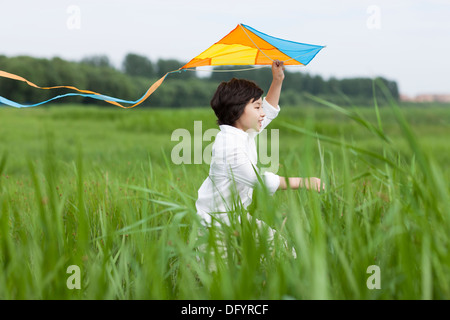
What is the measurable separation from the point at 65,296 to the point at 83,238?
0.21 m

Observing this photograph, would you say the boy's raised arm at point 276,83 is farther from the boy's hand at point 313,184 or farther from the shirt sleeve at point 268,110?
the boy's hand at point 313,184

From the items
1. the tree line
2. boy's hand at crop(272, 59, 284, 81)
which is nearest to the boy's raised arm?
boy's hand at crop(272, 59, 284, 81)

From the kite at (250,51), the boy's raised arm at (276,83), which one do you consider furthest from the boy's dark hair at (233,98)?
the kite at (250,51)

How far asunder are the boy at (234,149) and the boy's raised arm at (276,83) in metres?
0.22

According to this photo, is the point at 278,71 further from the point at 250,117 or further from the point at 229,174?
the point at 229,174

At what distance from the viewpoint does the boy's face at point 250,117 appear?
2096mm

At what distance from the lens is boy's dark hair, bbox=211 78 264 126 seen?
209 centimetres

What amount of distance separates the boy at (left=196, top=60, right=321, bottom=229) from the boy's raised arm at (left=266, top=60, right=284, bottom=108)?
216 millimetres

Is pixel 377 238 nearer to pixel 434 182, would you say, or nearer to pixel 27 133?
pixel 434 182

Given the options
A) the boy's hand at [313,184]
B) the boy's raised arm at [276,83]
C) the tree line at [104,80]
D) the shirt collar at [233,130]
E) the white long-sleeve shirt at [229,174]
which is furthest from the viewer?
the tree line at [104,80]

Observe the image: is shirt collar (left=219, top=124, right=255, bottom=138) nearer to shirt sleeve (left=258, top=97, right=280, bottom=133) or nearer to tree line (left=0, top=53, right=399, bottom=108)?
shirt sleeve (left=258, top=97, right=280, bottom=133)

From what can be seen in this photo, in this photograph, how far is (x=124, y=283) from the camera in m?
1.71

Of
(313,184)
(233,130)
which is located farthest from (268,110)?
(313,184)
